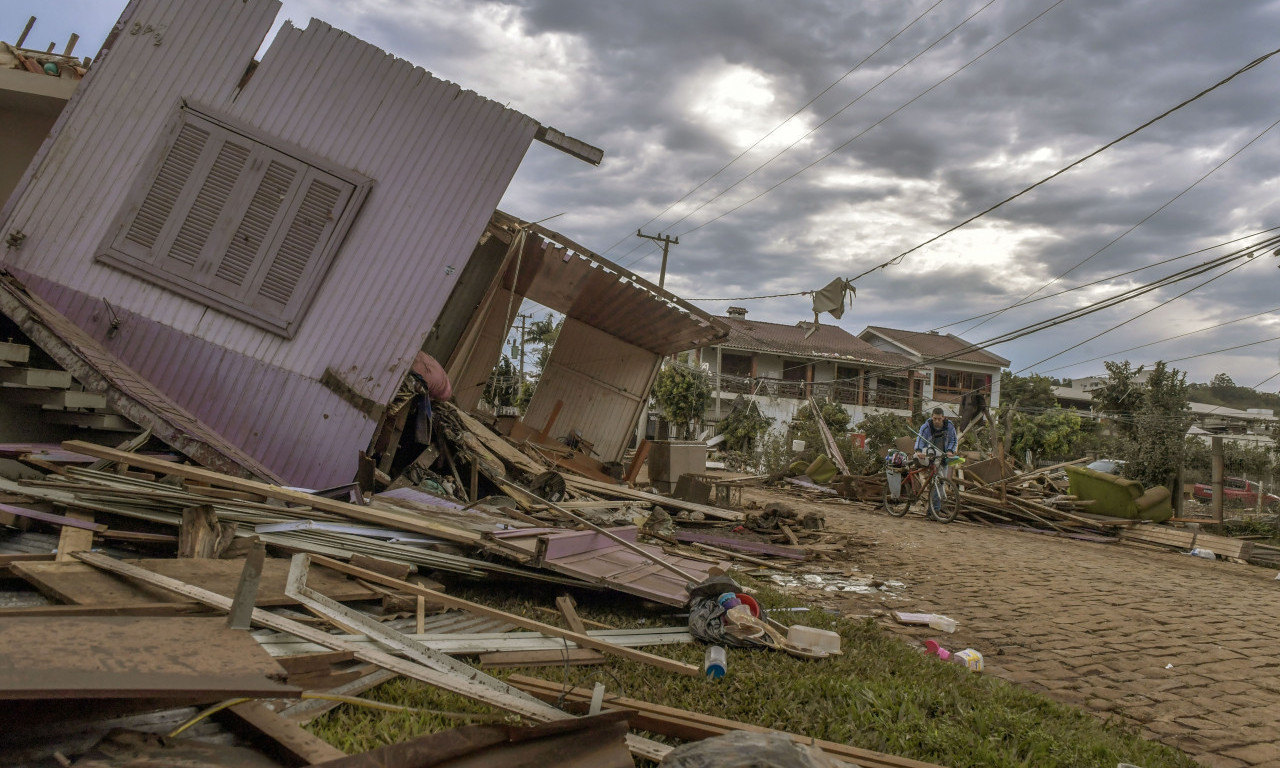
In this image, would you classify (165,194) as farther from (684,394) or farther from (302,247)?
(684,394)

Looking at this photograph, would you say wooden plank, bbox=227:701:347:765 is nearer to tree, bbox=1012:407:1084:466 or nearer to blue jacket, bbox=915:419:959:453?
blue jacket, bbox=915:419:959:453

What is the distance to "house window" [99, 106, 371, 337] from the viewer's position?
26.5 feet

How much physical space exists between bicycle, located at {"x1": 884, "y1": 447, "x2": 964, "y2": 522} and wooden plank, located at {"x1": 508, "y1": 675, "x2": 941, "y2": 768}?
12316 millimetres

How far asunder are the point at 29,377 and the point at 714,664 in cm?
618

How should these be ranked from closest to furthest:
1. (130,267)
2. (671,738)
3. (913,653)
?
1. (671,738)
2. (913,653)
3. (130,267)

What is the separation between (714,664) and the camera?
434cm

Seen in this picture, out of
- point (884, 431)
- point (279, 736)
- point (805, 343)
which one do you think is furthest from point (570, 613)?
point (805, 343)

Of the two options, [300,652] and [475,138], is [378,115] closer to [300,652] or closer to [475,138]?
[475,138]

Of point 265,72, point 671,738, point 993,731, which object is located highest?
point 265,72

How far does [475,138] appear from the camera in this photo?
8.66m

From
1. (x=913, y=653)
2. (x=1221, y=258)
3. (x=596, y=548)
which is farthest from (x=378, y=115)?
(x=1221, y=258)

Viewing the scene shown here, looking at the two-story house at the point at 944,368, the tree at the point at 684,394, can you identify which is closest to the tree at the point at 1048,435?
the two-story house at the point at 944,368

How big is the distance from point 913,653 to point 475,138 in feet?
21.6

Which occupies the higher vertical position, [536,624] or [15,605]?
[536,624]
